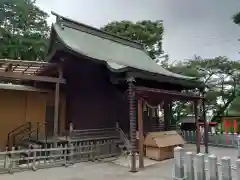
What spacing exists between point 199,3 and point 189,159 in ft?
43.9

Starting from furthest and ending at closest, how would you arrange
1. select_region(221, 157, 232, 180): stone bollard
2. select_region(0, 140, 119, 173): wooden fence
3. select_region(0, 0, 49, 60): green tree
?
select_region(0, 0, 49, 60): green tree
select_region(0, 140, 119, 173): wooden fence
select_region(221, 157, 232, 180): stone bollard

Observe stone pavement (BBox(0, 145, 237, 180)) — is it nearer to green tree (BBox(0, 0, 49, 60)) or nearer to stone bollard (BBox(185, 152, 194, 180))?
stone bollard (BBox(185, 152, 194, 180))

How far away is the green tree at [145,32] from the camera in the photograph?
25.0 m

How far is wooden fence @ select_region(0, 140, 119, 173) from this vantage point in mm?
7621

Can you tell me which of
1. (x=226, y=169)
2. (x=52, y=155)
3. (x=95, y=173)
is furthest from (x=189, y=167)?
(x=52, y=155)

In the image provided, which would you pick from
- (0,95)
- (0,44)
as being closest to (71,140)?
(0,95)

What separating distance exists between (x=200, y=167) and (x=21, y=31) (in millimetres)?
20364

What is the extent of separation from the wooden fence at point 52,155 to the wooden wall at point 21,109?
2609 mm

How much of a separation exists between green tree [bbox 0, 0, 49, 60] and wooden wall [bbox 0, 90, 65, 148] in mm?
8400

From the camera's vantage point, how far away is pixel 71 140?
10.0 meters

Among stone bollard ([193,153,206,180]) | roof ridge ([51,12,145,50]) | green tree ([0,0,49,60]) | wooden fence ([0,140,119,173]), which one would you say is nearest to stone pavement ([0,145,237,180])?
wooden fence ([0,140,119,173])

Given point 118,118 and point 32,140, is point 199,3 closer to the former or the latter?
point 118,118

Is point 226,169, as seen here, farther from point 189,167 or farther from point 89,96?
point 89,96

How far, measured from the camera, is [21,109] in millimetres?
11992
